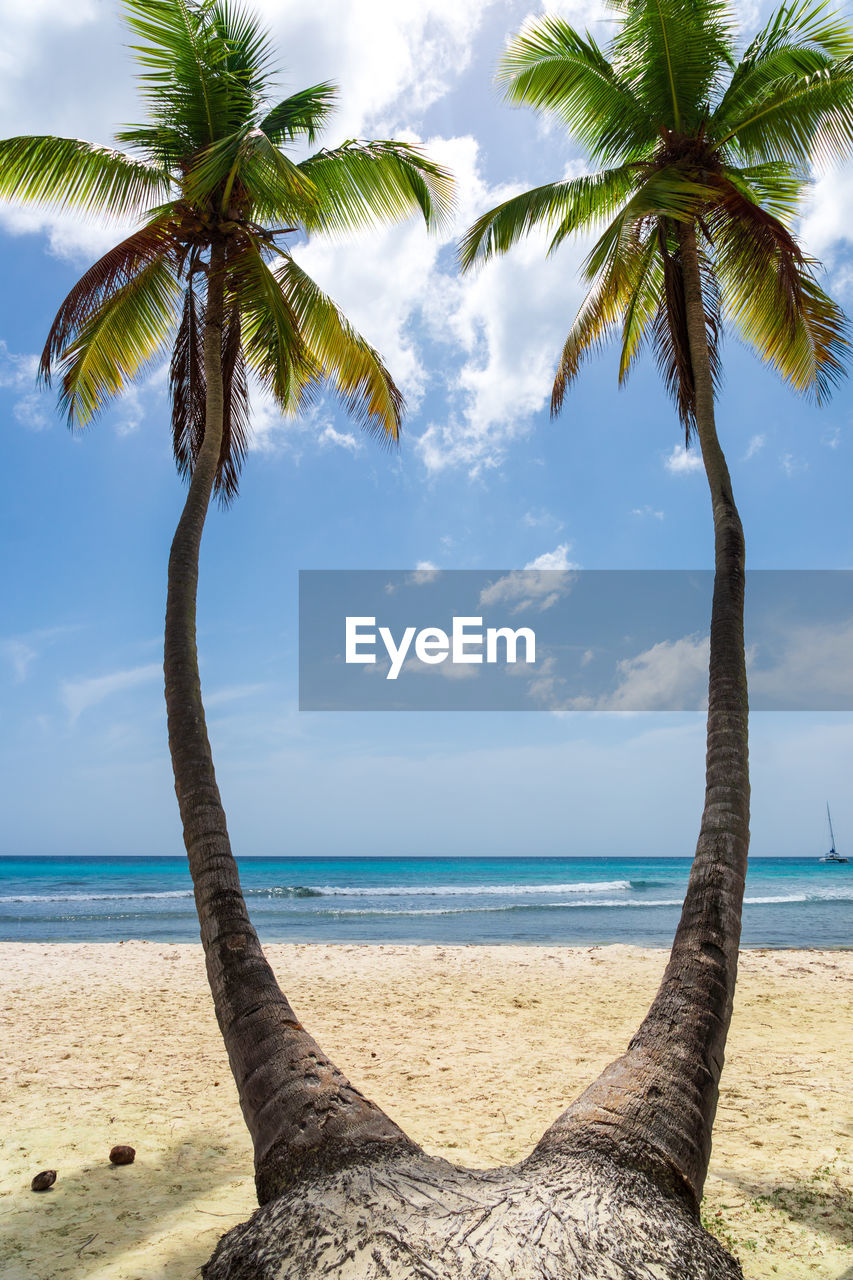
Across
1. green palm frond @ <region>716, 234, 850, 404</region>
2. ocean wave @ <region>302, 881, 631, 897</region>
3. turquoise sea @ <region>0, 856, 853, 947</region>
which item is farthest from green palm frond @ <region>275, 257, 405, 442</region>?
ocean wave @ <region>302, 881, 631, 897</region>

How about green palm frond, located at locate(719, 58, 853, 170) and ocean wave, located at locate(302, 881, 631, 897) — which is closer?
green palm frond, located at locate(719, 58, 853, 170)

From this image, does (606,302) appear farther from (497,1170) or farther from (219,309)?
(497,1170)

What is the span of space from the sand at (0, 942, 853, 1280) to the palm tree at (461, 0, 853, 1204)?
1876 mm

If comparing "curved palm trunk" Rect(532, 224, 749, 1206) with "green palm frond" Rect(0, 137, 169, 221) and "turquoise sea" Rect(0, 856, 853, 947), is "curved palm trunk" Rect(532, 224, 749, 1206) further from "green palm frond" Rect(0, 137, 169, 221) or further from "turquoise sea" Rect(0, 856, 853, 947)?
"turquoise sea" Rect(0, 856, 853, 947)

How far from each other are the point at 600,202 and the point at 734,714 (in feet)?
18.8

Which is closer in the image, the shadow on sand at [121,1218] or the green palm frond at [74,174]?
the shadow on sand at [121,1218]

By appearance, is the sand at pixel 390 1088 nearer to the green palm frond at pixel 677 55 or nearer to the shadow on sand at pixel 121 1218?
the shadow on sand at pixel 121 1218

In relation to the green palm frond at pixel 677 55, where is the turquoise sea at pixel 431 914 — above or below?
below

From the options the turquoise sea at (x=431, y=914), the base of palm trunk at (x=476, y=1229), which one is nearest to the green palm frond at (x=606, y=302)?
the base of palm trunk at (x=476, y=1229)

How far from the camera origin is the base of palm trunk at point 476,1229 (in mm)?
2252

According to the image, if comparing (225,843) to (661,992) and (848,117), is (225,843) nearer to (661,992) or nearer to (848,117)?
(661,992)

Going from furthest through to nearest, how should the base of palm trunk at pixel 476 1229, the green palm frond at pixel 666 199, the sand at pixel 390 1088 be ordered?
the green palm frond at pixel 666 199, the sand at pixel 390 1088, the base of palm trunk at pixel 476 1229

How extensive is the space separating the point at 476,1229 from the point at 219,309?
6000 mm

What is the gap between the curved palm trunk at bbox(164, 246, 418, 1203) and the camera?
2.96m
